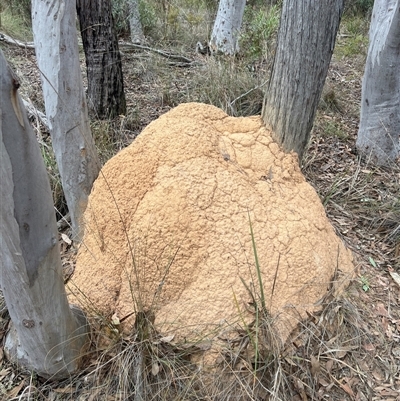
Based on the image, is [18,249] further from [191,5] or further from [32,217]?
[191,5]

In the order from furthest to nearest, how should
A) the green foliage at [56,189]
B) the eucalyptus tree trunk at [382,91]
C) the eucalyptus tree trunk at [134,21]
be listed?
1. the eucalyptus tree trunk at [134,21]
2. the eucalyptus tree trunk at [382,91]
3. the green foliage at [56,189]

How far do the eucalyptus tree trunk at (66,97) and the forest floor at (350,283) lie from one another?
573 millimetres

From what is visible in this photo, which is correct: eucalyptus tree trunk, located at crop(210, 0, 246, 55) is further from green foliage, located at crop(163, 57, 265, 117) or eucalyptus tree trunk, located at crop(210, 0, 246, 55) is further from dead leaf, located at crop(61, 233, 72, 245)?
dead leaf, located at crop(61, 233, 72, 245)

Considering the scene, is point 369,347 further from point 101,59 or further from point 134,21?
point 134,21

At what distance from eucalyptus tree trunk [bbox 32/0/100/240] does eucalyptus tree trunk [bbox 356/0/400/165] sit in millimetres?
3090

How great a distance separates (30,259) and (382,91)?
3.91 metres

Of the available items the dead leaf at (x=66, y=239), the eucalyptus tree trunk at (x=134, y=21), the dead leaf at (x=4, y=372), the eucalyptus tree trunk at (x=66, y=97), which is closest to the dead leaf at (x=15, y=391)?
the dead leaf at (x=4, y=372)

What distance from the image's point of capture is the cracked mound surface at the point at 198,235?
2180mm

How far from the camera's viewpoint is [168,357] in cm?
200

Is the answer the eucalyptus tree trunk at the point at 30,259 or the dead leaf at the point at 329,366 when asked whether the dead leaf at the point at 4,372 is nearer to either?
the eucalyptus tree trunk at the point at 30,259

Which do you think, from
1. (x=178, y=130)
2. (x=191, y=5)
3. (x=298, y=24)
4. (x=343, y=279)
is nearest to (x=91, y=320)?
(x=178, y=130)

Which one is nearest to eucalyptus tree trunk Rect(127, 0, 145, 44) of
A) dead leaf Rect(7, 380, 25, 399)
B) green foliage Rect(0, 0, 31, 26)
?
green foliage Rect(0, 0, 31, 26)

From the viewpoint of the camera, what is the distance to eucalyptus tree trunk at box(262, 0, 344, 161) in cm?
248

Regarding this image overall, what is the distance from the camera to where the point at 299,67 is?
2.60 m
